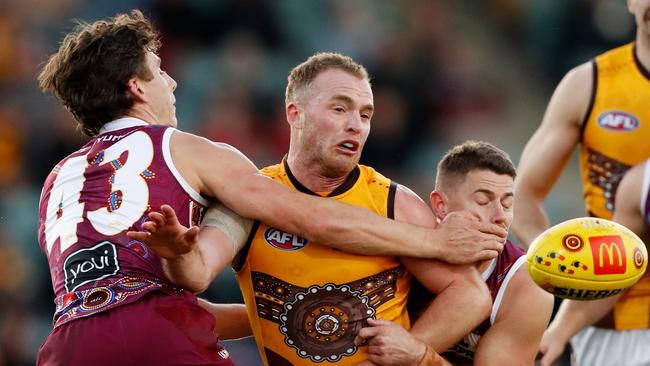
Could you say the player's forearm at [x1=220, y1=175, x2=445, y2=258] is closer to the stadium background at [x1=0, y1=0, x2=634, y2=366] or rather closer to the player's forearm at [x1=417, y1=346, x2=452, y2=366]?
the player's forearm at [x1=417, y1=346, x2=452, y2=366]

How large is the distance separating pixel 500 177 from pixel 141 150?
5.25 ft

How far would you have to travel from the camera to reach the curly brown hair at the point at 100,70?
4441 millimetres

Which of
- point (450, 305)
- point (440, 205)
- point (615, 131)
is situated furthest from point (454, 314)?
point (615, 131)

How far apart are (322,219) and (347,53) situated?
636cm

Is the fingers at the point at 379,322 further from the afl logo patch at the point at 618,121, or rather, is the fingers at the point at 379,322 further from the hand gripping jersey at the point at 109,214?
the afl logo patch at the point at 618,121

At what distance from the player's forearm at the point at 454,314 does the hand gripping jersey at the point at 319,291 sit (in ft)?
0.73

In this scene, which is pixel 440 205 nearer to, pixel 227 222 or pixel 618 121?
pixel 227 222

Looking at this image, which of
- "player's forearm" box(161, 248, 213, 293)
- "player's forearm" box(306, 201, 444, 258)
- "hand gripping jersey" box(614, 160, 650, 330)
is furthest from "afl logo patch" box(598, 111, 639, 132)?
"player's forearm" box(161, 248, 213, 293)

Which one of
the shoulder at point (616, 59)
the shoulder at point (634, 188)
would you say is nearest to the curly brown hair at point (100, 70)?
the shoulder at point (634, 188)

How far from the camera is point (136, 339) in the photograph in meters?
3.83

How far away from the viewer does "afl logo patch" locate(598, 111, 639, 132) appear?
5902 millimetres

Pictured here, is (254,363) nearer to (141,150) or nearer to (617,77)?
(617,77)

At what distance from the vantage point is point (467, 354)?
473cm

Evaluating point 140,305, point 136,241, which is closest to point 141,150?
point 136,241
